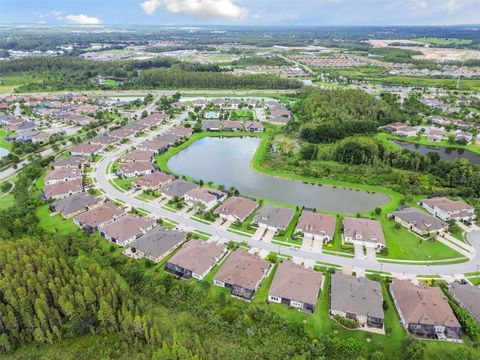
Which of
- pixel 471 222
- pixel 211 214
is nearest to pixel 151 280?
pixel 211 214

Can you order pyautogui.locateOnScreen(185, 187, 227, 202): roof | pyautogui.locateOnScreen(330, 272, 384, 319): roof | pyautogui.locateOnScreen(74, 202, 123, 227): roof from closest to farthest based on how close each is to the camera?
pyautogui.locateOnScreen(330, 272, 384, 319): roof, pyautogui.locateOnScreen(74, 202, 123, 227): roof, pyautogui.locateOnScreen(185, 187, 227, 202): roof

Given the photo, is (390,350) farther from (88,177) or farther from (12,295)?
(88,177)

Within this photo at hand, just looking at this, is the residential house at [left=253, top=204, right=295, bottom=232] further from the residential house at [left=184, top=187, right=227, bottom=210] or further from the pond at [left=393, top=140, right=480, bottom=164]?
the pond at [left=393, top=140, right=480, bottom=164]

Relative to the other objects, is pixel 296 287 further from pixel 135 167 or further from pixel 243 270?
pixel 135 167

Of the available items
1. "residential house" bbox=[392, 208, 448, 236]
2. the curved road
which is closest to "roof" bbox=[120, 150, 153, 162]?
the curved road

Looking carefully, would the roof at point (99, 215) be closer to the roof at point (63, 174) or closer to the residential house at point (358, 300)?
the roof at point (63, 174)

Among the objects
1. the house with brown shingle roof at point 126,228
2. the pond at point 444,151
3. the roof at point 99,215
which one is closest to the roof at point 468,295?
the house with brown shingle roof at point 126,228
